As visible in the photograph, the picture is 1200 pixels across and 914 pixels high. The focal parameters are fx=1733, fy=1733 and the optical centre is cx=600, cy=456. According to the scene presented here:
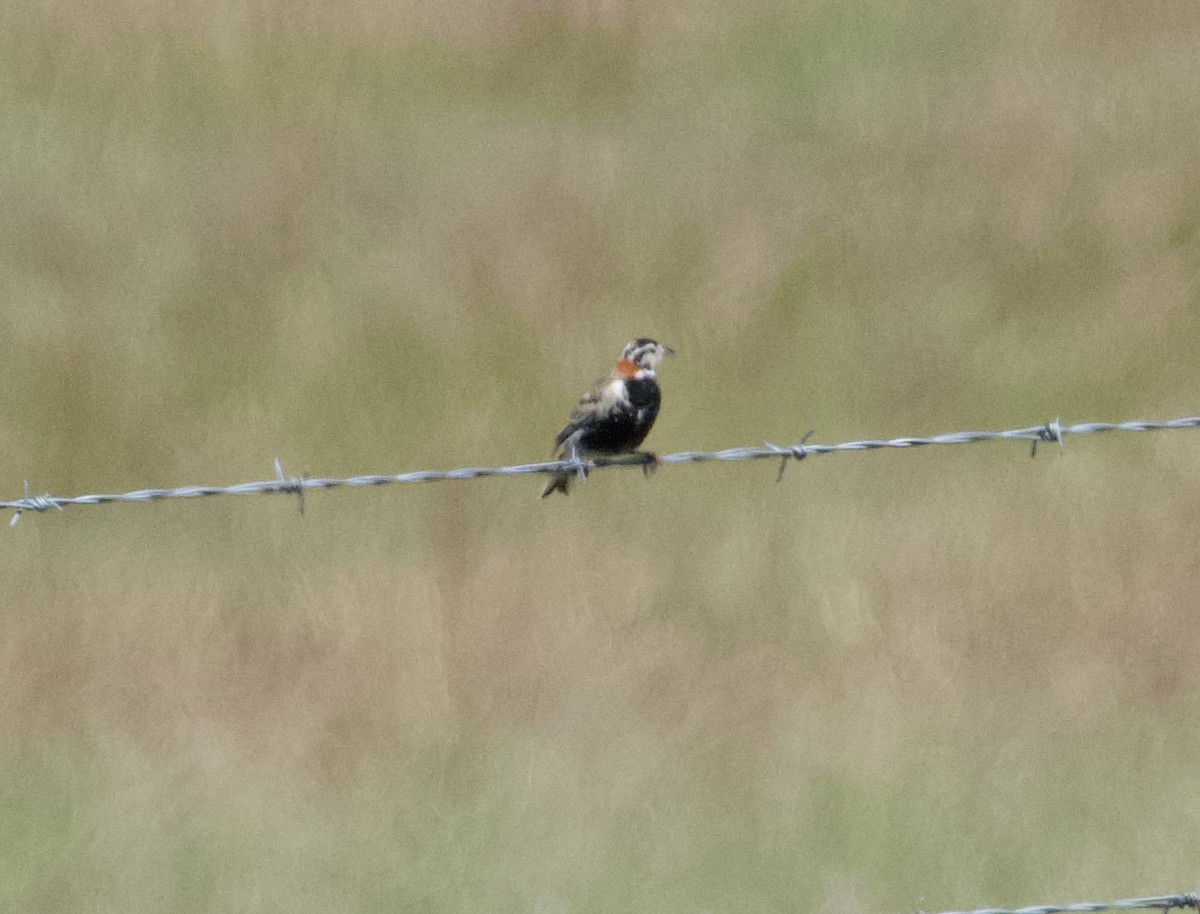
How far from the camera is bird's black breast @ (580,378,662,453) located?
6547 mm

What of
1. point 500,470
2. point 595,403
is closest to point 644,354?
point 595,403

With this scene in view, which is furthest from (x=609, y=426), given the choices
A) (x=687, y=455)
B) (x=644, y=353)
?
(x=687, y=455)

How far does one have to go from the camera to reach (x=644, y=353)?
22.1 feet

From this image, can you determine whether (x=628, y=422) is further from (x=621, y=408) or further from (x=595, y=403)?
(x=595, y=403)

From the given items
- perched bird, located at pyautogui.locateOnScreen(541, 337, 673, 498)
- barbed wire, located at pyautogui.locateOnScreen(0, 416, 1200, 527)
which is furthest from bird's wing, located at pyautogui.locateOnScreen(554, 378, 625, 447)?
barbed wire, located at pyautogui.locateOnScreen(0, 416, 1200, 527)

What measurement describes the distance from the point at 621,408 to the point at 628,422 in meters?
0.06

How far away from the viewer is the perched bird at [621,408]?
21.5 feet

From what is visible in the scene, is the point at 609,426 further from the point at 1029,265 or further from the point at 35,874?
the point at 1029,265

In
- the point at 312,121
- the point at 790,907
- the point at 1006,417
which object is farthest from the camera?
the point at 312,121

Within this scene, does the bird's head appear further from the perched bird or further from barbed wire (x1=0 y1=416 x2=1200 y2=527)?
barbed wire (x1=0 y1=416 x2=1200 y2=527)

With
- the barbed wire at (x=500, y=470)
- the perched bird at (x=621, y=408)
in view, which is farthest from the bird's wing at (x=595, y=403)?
the barbed wire at (x=500, y=470)

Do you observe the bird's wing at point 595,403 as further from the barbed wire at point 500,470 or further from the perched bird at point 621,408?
the barbed wire at point 500,470

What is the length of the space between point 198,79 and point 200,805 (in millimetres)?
5611

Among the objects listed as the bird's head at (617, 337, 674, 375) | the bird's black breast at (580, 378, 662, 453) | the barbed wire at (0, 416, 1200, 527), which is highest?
the bird's head at (617, 337, 674, 375)
